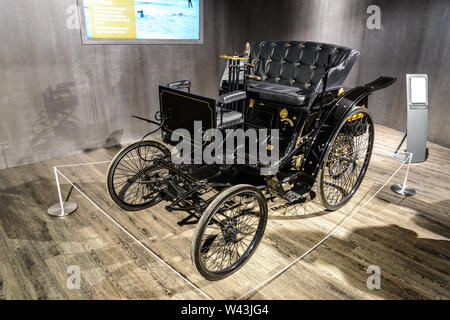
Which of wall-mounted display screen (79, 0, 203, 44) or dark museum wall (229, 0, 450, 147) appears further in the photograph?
dark museum wall (229, 0, 450, 147)

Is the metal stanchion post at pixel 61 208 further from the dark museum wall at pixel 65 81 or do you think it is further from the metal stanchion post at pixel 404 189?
the metal stanchion post at pixel 404 189

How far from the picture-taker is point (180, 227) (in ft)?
8.48

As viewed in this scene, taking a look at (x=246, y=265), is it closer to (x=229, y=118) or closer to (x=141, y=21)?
(x=229, y=118)

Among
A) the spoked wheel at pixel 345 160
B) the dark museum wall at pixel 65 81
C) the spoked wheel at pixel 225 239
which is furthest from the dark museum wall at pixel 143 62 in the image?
the spoked wheel at pixel 225 239

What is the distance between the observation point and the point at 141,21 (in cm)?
417

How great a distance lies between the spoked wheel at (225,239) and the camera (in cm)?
184

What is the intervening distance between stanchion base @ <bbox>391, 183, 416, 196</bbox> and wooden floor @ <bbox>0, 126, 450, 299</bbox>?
7 centimetres

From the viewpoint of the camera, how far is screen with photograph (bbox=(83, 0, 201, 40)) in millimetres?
3812

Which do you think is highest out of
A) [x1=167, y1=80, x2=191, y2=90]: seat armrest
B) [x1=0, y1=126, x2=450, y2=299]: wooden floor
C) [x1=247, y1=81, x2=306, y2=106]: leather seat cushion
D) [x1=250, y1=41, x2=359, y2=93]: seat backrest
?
[x1=250, y1=41, x2=359, y2=93]: seat backrest

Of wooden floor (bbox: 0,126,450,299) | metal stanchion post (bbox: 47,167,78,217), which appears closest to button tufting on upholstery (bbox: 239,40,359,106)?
wooden floor (bbox: 0,126,450,299)

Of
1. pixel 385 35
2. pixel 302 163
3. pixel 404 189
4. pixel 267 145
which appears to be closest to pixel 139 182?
pixel 267 145

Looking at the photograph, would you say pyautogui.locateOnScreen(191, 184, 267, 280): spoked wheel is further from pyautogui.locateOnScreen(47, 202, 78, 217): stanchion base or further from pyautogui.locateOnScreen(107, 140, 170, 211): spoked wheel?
pyautogui.locateOnScreen(47, 202, 78, 217): stanchion base

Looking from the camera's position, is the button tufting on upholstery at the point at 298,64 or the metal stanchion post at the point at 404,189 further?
the metal stanchion post at the point at 404,189

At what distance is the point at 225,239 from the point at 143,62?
3108 mm
